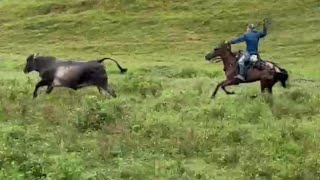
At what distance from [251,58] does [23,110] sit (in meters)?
6.42

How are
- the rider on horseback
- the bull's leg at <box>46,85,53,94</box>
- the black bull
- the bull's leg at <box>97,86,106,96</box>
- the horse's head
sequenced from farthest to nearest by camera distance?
the horse's head
the rider on horseback
the bull's leg at <box>97,86,106,96</box>
the bull's leg at <box>46,85,53,94</box>
the black bull

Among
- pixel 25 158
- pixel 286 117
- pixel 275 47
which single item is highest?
pixel 25 158

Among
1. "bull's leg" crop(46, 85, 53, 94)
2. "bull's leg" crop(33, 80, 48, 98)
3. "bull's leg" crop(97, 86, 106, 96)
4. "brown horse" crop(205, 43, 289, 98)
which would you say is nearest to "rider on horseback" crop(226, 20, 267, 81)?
"brown horse" crop(205, 43, 289, 98)

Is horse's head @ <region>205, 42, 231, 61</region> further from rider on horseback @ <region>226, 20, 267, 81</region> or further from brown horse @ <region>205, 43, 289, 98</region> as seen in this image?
rider on horseback @ <region>226, 20, 267, 81</region>

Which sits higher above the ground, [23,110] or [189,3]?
[23,110]

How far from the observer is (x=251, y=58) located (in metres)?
19.2

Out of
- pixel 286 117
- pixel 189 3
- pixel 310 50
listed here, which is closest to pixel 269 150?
pixel 286 117

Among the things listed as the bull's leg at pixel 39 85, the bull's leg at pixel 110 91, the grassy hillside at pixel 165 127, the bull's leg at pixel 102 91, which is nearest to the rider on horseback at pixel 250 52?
the grassy hillside at pixel 165 127

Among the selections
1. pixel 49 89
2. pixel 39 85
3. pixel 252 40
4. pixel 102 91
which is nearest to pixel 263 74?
pixel 252 40

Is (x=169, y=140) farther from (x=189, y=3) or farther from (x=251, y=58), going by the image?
(x=189, y=3)

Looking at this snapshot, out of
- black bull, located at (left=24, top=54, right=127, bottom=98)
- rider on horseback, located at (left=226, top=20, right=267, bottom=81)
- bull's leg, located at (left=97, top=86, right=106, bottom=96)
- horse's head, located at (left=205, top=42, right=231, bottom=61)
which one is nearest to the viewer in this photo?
black bull, located at (left=24, top=54, right=127, bottom=98)

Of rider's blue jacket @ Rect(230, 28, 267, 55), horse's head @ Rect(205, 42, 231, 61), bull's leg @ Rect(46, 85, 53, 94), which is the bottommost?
bull's leg @ Rect(46, 85, 53, 94)

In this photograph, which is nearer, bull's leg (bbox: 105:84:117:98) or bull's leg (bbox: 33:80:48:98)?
bull's leg (bbox: 33:80:48:98)

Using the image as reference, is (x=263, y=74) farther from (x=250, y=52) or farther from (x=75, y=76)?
(x=75, y=76)
